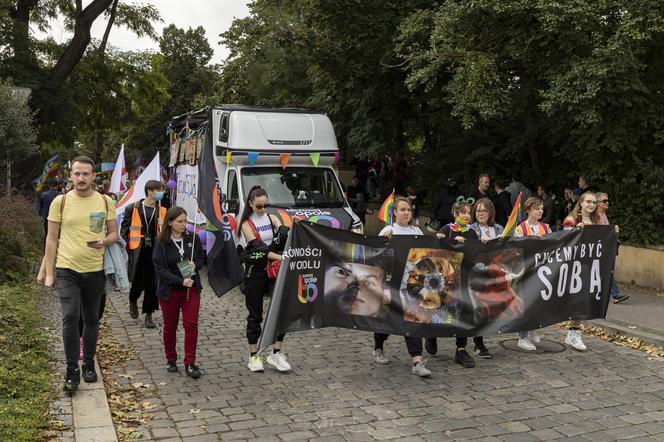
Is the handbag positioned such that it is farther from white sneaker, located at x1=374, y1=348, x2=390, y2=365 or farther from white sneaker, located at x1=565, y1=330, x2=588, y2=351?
white sneaker, located at x1=565, y1=330, x2=588, y2=351

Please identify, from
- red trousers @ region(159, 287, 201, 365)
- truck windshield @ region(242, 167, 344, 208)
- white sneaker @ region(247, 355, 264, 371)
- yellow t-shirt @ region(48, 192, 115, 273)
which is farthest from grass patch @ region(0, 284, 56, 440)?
truck windshield @ region(242, 167, 344, 208)

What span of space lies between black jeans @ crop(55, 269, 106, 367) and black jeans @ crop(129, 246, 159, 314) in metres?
2.62

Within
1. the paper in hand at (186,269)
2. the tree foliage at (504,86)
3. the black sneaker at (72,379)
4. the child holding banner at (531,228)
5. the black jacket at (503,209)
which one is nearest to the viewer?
the black sneaker at (72,379)

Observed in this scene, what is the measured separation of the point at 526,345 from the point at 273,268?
3162 millimetres

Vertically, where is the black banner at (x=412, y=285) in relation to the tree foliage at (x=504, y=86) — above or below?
below

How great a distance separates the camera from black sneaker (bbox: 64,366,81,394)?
600cm

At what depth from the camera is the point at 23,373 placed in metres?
6.04

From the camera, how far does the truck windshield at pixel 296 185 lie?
40.1ft

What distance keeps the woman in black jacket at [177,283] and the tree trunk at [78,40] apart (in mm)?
19293

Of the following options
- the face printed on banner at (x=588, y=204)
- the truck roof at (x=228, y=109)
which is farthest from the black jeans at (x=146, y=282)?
the face printed on banner at (x=588, y=204)

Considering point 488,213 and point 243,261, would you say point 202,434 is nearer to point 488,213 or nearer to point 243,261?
point 243,261

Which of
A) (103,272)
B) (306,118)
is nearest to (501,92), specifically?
(306,118)

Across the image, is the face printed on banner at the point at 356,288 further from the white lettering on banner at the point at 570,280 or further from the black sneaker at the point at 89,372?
the black sneaker at the point at 89,372

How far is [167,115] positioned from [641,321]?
5340 centimetres
